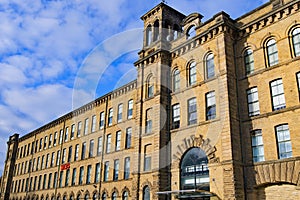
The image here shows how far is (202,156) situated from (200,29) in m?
11.0

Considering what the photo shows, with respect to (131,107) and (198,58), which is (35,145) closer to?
(131,107)

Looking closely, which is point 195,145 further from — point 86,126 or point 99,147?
point 86,126

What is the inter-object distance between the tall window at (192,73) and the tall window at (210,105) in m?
2.50

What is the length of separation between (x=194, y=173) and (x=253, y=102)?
23.5 ft

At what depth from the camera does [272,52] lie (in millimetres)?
22391

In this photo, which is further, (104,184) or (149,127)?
(104,184)

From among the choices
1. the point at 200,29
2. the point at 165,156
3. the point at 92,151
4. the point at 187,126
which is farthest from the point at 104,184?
the point at 200,29

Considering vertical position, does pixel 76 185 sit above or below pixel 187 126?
below

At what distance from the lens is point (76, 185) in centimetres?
4031

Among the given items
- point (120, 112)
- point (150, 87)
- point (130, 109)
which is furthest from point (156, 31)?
point (120, 112)

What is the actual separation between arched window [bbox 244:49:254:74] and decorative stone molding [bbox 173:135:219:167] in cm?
625

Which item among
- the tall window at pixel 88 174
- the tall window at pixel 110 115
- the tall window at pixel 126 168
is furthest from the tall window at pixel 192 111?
the tall window at pixel 88 174

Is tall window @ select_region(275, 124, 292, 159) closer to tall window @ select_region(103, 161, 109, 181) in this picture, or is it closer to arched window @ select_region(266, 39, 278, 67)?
arched window @ select_region(266, 39, 278, 67)

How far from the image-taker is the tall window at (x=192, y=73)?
2708 centimetres
